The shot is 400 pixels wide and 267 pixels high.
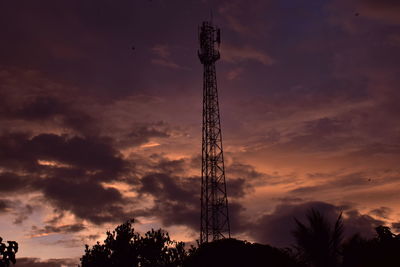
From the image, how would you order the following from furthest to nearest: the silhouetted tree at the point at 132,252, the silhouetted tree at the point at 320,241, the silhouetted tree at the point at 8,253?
the silhouetted tree at the point at 132,252
the silhouetted tree at the point at 320,241
the silhouetted tree at the point at 8,253

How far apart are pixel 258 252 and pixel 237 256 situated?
4.52 ft

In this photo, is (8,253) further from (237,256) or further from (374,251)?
(237,256)

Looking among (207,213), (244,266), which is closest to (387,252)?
(244,266)

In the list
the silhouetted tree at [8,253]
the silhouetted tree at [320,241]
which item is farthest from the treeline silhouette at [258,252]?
the silhouetted tree at [8,253]

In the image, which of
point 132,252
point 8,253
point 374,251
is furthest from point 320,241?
point 132,252

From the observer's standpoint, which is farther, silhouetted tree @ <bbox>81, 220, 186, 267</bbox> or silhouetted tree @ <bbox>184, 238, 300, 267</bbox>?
silhouetted tree @ <bbox>81, 220, 186, 267</bbox>

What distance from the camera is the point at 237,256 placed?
2198 centimetres

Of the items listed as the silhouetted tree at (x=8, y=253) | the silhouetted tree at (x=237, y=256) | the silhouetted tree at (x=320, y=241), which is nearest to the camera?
the silhouetted tree at (x=8, y=253)

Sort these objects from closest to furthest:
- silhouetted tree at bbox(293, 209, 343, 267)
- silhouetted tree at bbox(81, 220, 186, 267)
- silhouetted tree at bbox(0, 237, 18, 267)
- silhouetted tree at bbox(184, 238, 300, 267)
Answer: silhouetted tree at bbox(0, 237, 18, 267)
silhouetted tree at bbox(293, 209, 343, 267)
silhouetted tree at bbox(184, 238, 300, 267)
silhouetted tree at bbox(81, 220, 186, 267)

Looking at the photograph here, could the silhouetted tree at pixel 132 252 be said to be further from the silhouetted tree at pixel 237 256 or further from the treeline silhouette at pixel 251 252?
the silhouetted tree at pixel 237 256

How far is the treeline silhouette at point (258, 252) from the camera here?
479 inches

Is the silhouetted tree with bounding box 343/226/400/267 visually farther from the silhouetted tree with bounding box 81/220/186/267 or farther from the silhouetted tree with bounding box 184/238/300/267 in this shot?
the silhouetted tree with bounding box 81/220/186/267

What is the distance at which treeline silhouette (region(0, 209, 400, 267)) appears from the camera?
39.8ft

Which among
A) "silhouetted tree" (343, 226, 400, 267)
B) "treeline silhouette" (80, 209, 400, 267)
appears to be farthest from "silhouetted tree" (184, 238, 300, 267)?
"silhouetted tree" (343, 226, 400, 267)
